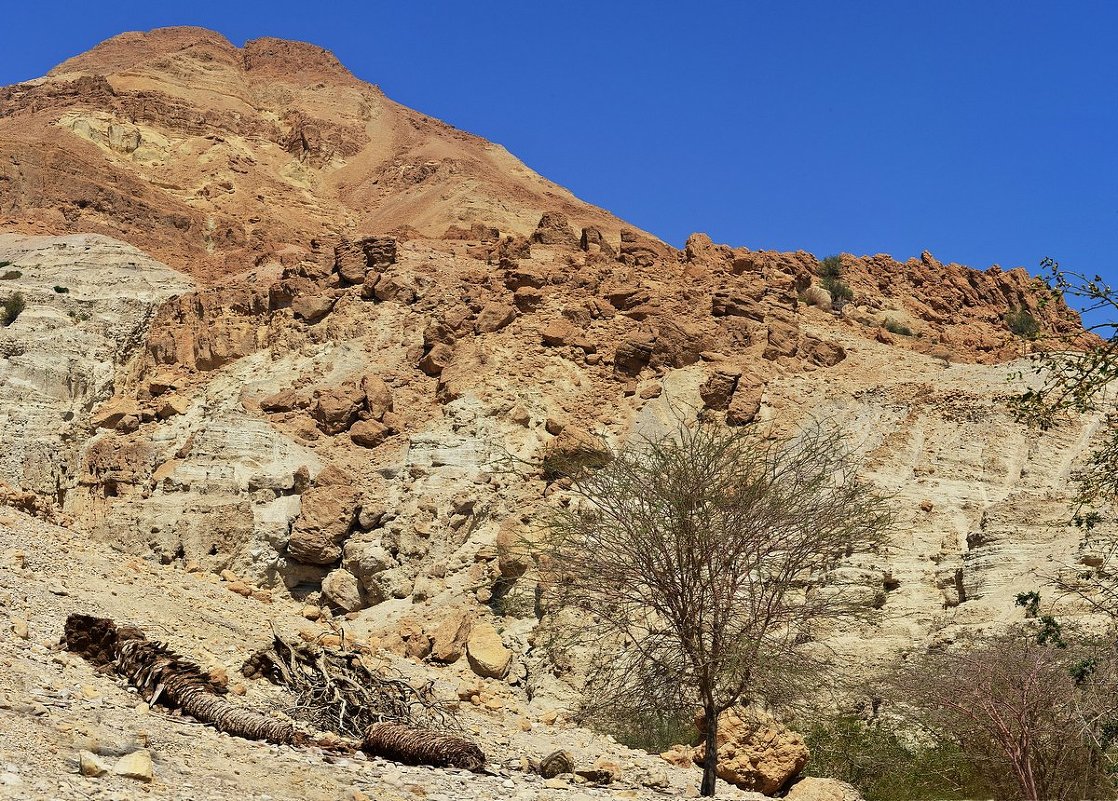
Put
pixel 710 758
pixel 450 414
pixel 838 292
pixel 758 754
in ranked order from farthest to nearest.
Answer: pixel 838 292, pixel 450 414, pixel 758 754, pixel 710 758

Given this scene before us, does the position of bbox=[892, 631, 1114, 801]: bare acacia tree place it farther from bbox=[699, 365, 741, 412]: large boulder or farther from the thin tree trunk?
bbox=[699, 365, 741, 412]: large boulder

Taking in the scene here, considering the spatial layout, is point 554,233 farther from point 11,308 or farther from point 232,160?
point 232,160

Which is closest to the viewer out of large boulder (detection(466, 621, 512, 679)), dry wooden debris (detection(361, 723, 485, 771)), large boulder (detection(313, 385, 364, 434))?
dry wooden debris (detection(361, 723, 485, 771))

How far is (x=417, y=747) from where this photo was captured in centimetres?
1034

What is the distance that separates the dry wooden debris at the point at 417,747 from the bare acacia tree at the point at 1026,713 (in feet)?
18.1

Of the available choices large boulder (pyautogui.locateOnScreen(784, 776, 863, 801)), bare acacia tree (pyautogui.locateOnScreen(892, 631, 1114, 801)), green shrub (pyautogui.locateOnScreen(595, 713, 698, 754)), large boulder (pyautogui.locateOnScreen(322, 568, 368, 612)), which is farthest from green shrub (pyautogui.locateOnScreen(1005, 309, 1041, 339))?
large boulder (pyautogui.locateOnScreen(784, 776, 863, 801))

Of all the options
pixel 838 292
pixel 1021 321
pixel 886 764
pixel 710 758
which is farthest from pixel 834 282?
pixel 710 758

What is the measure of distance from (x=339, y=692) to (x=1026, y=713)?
7.34m

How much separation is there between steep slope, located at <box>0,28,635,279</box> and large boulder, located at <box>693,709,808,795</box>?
1082 inches

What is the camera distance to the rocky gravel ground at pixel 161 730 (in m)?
7.40

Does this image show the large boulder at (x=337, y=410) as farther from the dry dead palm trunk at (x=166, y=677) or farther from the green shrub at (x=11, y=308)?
the dry dead palm trunk at (x=166, y=677)

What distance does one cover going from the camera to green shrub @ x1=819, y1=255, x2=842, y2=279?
35.7 metres

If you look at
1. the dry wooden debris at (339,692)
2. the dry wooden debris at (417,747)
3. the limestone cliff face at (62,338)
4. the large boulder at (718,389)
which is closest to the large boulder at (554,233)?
the large boulder at (718,389)

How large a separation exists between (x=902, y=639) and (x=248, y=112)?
60897 mm
